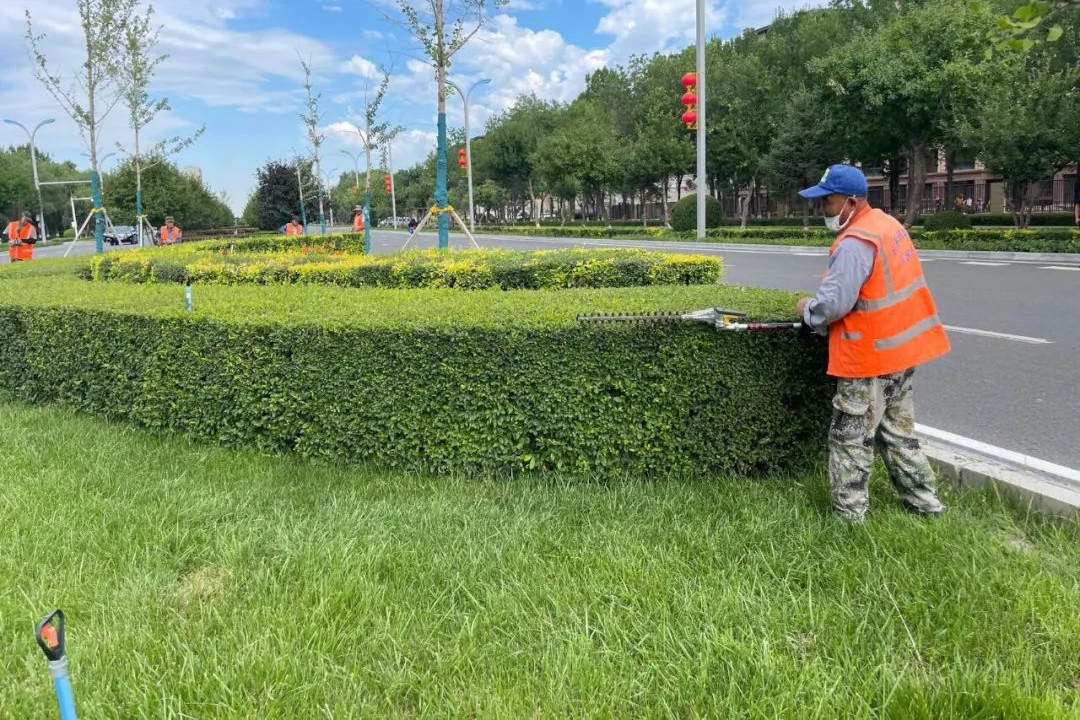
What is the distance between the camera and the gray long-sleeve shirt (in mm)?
3240

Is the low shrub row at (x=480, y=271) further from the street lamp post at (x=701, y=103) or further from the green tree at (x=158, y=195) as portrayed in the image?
the green tree at (x=158, y=195)

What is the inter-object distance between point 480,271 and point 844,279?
4373mm

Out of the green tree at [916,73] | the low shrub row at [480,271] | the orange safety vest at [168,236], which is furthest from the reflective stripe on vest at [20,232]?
the green tree at [916,73]

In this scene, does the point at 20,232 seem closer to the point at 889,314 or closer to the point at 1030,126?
the point at 889,314

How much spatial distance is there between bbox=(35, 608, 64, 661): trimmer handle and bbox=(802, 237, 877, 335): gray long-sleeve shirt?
2.87 metres

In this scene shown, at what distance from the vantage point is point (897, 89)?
74.9 ft

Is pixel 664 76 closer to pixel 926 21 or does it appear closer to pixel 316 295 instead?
pixel 926 21

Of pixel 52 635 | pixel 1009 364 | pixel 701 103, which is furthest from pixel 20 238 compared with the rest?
pixel 52 635

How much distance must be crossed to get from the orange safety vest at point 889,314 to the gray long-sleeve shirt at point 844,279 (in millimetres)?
33

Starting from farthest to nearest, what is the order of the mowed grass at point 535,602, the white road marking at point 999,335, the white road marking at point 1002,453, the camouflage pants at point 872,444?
the white road marking at point 999,335 < the white road marking at point 1002,453 < the camouflage pants at point 872,444 < the mowed grass at point 535,602

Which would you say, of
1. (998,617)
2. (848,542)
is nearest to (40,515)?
(848,542)

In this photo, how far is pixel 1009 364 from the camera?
671 centimetres

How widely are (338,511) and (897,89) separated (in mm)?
23842

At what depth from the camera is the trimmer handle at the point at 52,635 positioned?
4.68ft
